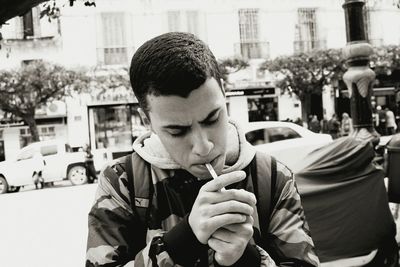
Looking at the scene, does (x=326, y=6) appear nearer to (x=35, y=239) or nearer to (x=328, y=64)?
(x=328, y=64)

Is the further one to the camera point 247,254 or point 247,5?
point 247,5

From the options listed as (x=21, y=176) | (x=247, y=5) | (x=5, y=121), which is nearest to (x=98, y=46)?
(x=5, y=121)

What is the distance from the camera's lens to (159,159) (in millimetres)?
1449

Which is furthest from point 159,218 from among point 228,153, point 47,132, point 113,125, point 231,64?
point 47,132

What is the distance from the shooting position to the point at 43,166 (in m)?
16.0

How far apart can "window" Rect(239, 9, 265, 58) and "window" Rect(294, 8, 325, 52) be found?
210 centimetres

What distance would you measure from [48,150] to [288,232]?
16005 mm

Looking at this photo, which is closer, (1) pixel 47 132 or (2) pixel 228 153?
(2) pixel 228 153

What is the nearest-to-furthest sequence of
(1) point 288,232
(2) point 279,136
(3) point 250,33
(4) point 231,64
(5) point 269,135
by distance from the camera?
(1) point 288,232
(5) point 269,135
(2) point 279,136
(4) point 231,64
(3) point 250,33

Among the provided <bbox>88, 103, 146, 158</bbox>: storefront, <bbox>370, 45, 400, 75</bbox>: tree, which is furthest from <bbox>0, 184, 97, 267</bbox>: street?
<bbox>370, 45, 400, 75</bbox>: tree

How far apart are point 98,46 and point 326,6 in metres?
12.5

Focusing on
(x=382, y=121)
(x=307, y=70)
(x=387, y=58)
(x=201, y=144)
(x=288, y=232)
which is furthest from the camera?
(x=387, y=58)

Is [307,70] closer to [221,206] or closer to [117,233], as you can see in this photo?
[117,233]

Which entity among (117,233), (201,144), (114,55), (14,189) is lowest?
(14,189)
